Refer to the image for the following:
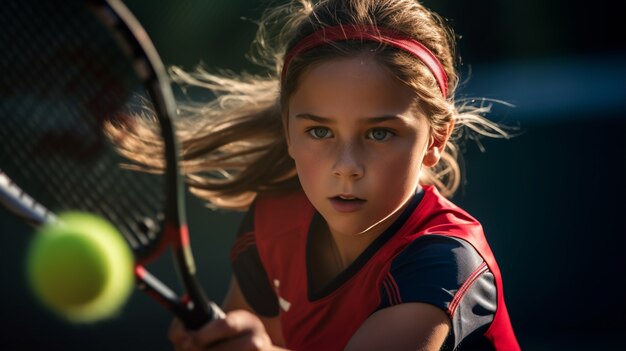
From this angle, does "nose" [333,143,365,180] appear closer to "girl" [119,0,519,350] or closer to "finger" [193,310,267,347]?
"girl" [119,0,519,350]

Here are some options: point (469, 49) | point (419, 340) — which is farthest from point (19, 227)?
point (419, 340)

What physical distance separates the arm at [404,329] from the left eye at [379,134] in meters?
0.31

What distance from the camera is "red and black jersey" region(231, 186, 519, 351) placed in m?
1.79

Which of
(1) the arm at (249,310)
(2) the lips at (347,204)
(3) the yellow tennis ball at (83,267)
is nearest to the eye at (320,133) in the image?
(2) the lips at (347,204)

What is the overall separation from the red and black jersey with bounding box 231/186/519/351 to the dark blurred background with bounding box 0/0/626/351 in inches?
46.7

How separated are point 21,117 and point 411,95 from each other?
82 cm

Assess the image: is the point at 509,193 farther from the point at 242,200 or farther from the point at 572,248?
the point at 242,200

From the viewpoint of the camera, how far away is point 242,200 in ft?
7.98

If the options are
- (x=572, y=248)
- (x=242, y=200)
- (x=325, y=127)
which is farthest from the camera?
(x=572, y=248)

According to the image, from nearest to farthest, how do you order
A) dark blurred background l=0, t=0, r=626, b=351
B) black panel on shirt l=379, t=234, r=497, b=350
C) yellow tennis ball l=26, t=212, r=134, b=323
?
yellow tennis ball l=26, t=212, r=134, b=323
black panel on shirt l=379, t=234, r=497, b=350
dark blurred background l=0, t=0, r=626, b=351

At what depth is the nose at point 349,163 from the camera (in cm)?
179

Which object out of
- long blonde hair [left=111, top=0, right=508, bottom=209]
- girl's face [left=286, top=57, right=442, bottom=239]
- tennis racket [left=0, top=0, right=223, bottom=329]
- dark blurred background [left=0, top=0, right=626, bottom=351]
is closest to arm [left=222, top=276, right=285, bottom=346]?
long blonde hair [left=111, top=0, right=508, bottom=209]

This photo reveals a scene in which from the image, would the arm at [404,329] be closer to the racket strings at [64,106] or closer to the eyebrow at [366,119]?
the eyebrow at [366,119]

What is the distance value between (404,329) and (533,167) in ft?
6.13
